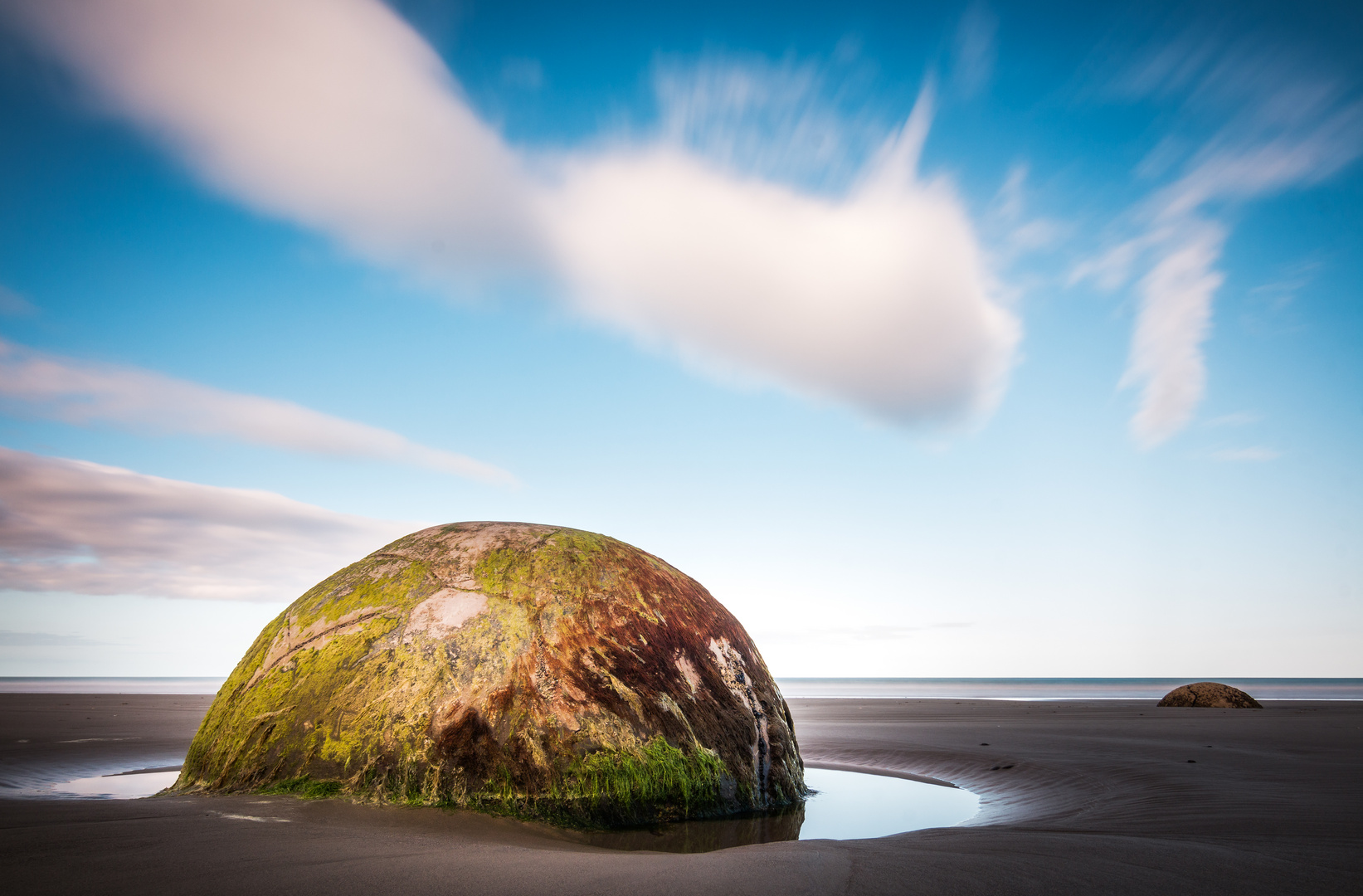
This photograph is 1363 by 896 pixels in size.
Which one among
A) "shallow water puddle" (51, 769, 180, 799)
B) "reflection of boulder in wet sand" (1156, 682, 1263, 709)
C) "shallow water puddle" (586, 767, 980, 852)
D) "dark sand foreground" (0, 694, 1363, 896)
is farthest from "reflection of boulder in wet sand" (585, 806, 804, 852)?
"reflection of boulder in wet sand" (1156, 682, 1263, 709)

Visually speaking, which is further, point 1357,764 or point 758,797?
point 1357,764

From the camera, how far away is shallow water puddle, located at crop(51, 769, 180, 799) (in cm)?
480

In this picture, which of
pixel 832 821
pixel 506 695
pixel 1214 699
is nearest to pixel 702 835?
pixel 832 821

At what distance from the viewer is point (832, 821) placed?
4.45 metres

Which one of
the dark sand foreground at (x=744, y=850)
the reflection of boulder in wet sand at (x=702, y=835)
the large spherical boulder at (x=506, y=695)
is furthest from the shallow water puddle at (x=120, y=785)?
the reflection of boulder in wet sand at (x=702, y=835)

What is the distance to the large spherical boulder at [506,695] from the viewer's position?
3830mm

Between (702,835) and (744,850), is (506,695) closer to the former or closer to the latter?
(702,835)

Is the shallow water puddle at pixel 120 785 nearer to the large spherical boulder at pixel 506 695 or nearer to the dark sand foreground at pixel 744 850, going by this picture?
the dark sand foreground at pixel 744 850

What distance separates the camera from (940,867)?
9.31 ft

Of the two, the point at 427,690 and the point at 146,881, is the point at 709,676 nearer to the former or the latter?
the point at 427,690

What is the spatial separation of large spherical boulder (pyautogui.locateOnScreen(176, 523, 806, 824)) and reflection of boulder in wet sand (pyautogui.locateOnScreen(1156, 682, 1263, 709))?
57.7ft

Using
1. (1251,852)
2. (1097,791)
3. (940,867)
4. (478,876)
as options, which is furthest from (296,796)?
(1097,791)

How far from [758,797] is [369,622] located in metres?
2.61

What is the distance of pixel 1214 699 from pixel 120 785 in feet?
69.7
